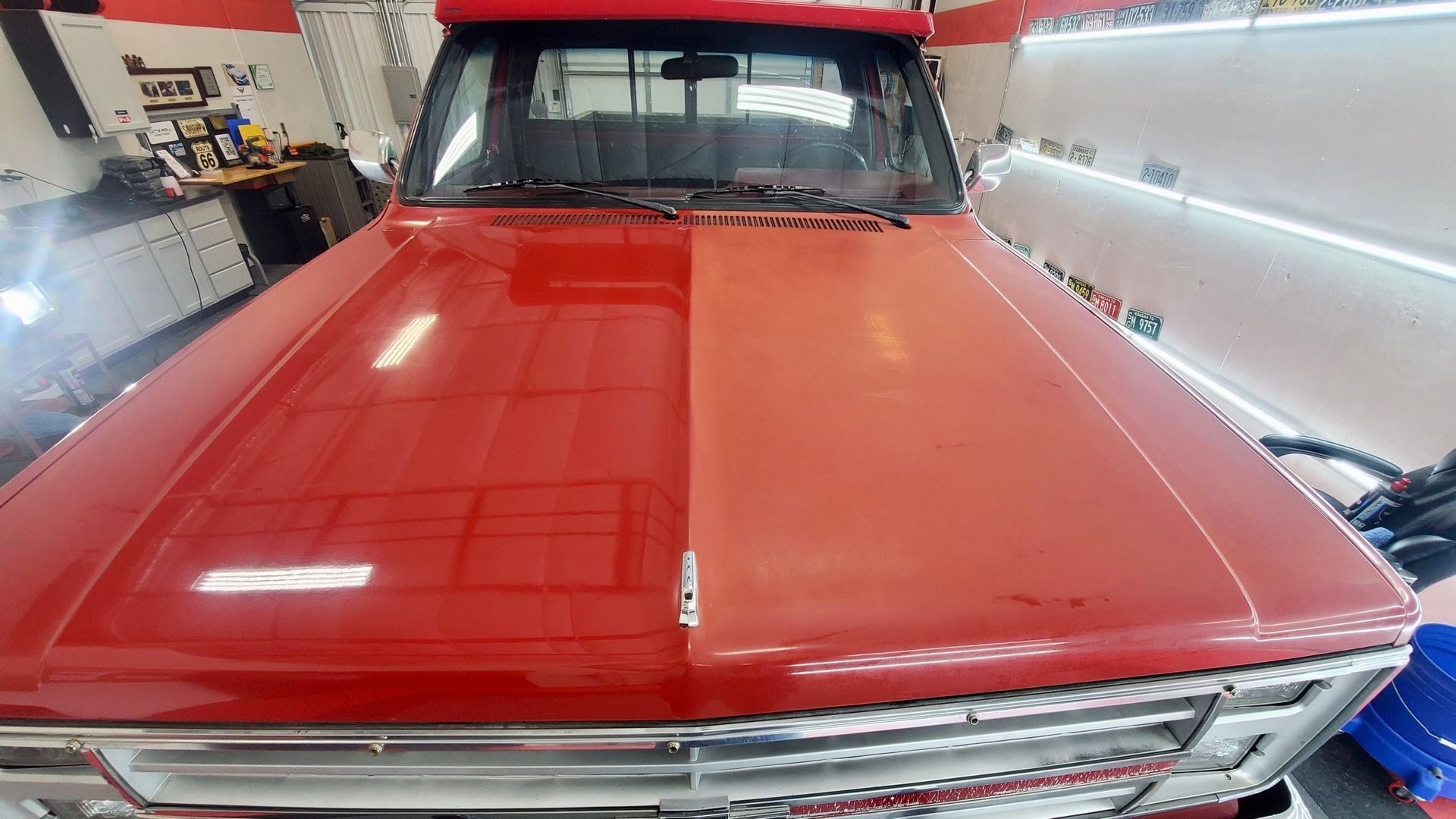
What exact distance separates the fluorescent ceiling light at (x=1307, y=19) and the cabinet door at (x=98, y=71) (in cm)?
770

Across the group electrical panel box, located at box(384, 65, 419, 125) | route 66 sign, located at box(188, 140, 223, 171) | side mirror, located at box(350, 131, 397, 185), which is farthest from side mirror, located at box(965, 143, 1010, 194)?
electrical panel box, located at box(384, 65, 419, 125)

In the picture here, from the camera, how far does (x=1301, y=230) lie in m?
3.20

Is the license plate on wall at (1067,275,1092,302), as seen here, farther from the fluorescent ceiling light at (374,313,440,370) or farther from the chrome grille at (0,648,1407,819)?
the fluorescent ceiling light at (374,313,440,370)

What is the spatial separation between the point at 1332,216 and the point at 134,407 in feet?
15.4

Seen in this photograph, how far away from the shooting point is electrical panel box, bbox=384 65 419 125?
818cm

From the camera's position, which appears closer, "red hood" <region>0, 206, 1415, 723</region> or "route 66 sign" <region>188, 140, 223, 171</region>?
"red hood" <region>0, 206, 1415, 723</region>

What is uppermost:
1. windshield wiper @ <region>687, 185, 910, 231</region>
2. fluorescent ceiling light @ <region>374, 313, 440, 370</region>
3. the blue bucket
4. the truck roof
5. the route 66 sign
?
the truck roof

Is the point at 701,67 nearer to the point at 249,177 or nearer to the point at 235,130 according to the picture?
the point at 249,177

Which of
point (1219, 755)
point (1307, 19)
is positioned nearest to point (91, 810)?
point (1219, 755)

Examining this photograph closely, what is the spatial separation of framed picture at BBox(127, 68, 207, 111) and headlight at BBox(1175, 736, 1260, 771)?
315 inches

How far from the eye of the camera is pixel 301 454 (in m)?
1.10

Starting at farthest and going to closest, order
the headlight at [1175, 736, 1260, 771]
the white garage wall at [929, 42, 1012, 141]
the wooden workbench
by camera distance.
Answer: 1. the white garage wall at [929, 42, 1012, 141]
2. the wooden workbench
3. the headlight at [1175, 736, 1260, 771]

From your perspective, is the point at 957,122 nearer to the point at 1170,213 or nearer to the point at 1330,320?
the point at 1170,213

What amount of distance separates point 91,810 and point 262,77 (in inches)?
332
